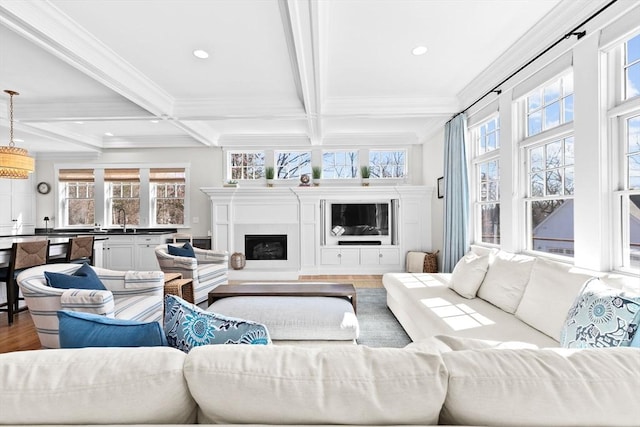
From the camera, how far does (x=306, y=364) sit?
79 centimetres

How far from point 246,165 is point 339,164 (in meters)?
1.81

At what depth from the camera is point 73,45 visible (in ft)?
8.48

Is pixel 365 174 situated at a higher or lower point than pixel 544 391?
higher

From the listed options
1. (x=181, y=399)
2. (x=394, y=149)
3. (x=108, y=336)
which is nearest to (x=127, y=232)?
(x=394, y=149)

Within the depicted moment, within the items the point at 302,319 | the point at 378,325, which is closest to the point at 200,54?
the point at 302,319

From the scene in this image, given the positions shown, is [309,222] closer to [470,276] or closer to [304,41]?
Answer: [470,276]

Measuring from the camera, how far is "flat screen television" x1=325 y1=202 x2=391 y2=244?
6098 millimetres

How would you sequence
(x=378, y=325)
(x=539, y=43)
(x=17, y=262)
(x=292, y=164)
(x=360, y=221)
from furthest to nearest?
(x=292, y=164) → (x=360, y=221) → (x=17, y=262) → (x=378, y=325) → (x=539, y=43)

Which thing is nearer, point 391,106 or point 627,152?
point 627,152

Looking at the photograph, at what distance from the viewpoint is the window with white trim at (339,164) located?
6.20 metres

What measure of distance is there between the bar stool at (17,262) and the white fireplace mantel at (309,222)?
256 centimetres

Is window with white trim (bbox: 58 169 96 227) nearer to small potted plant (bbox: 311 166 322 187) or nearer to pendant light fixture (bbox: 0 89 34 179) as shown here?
pendant light fixture (bbox: 0 89 34 179)

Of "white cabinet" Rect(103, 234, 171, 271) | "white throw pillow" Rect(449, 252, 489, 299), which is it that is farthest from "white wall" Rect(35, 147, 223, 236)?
"white throw pillow" Rect(449, 252, 489, 299)

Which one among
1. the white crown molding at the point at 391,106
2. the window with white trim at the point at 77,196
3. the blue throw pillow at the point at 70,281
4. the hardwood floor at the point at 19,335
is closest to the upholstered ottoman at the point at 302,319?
the blue throw pillow at the point at 70,281
